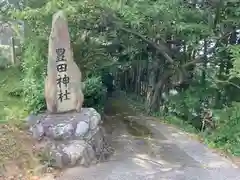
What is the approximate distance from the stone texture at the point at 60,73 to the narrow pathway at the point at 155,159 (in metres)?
1.22

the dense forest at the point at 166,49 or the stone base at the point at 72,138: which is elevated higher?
the dense forest at the point at 166,49

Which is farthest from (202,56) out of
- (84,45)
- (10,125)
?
(10,125)

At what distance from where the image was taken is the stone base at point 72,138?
4789mm

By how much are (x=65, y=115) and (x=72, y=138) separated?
0.54 metres

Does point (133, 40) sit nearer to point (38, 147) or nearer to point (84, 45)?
point (84, 45)

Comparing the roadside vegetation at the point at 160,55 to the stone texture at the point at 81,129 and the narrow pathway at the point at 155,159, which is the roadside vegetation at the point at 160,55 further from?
the stone texture at the point at 81,129

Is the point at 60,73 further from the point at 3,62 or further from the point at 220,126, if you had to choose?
the point at 3,62

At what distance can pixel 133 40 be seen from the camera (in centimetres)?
866

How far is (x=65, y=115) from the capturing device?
18.0 feet

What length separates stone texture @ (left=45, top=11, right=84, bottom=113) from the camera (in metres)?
5.39

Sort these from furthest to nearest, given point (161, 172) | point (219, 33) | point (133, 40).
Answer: point (133, 40), point (219, 33), point (161, 172)

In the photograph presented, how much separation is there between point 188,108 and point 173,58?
4.56ft

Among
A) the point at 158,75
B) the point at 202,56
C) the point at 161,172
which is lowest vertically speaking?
the point at 161,172

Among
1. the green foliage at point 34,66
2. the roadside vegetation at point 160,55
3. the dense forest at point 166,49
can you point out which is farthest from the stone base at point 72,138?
the green foliage at point 34,66
